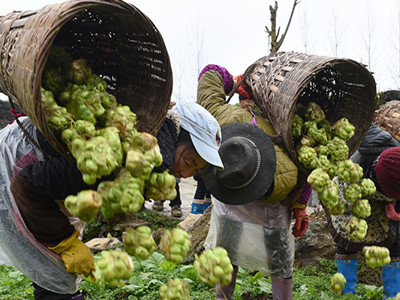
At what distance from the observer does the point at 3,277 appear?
12.3 ft

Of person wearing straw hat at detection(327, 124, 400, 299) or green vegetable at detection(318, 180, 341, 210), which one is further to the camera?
person wearing straw hat at detection(327, 124, 400, 299)

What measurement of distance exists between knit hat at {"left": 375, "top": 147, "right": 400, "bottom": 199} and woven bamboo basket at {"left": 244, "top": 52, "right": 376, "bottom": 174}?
32 cm

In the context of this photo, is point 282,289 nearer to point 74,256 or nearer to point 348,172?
point 348,172

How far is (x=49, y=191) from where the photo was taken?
4.88 feet

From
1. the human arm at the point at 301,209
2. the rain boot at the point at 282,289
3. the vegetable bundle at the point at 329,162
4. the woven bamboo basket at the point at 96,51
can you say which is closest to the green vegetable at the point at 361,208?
the vegetable bundle at the point at 329,162

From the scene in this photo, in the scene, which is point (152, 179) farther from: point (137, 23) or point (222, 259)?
point (137, 23)

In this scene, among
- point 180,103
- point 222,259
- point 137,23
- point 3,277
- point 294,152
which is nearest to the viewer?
point 137,23

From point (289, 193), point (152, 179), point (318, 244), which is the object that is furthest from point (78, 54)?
point (318, 244)

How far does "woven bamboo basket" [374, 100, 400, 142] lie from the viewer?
327 cm

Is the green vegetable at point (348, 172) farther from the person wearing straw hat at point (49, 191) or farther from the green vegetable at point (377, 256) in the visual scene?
the person wearing straw hat at point (49, 191)

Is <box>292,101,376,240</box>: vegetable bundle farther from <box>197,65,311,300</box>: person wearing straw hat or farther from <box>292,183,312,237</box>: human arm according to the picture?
<box>292,183,312,237</box>: human arm

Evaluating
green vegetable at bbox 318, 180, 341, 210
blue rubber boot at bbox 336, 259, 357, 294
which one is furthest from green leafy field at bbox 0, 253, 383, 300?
green vegetable at bbox 318, 180, 341, 210

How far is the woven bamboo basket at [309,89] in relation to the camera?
2147 millimetres

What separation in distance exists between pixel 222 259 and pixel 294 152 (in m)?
0.94
